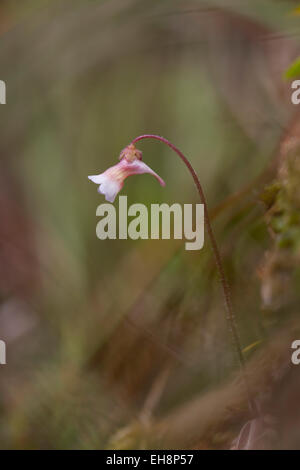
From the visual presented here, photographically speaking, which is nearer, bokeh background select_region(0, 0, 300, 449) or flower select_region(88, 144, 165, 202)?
flower select_region(88, 144, 165, 202)

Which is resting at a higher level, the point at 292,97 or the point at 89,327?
the point at 292,97

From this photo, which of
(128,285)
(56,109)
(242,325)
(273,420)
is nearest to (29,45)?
(56,109)

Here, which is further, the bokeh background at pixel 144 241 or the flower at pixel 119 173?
the bokeh background at pixel 144 241

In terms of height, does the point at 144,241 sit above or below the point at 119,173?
below

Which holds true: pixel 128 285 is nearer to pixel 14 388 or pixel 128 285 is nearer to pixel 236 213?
pixel 14 388

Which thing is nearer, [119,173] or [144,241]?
[119,173]
